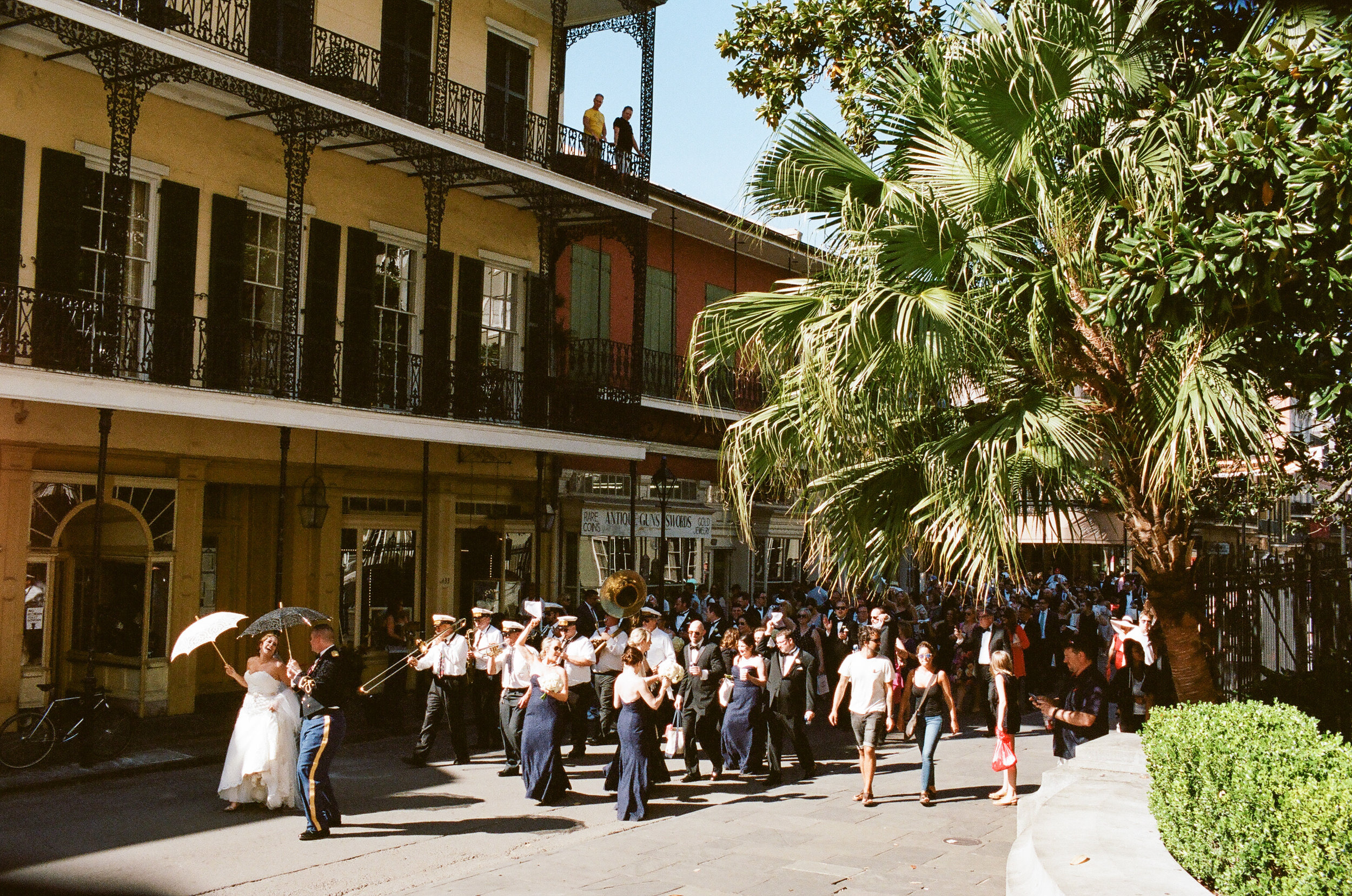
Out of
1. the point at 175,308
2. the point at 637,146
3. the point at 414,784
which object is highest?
the point at 637,146

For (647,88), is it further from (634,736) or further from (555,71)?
(634,736)

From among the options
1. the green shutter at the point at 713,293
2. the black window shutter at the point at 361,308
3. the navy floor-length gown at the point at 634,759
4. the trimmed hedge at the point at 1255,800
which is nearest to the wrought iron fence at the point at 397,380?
the black window shutter at the point at 361,308

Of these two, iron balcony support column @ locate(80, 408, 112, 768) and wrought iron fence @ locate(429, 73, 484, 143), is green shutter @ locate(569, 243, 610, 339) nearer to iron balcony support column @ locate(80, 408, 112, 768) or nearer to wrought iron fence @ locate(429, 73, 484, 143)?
wrought iron fence @ locate(429, 73, 484, 143)

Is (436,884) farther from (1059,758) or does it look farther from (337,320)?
(337,320)

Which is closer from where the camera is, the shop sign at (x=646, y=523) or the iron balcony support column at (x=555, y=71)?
the iron balcony support column at (x=555, y=71)

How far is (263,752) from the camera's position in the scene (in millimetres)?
10328

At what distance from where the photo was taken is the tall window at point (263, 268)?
1636cm

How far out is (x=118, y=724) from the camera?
493 inches

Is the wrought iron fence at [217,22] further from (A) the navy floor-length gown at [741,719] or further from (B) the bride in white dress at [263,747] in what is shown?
(A) the navy floor-length gown at [741,719]

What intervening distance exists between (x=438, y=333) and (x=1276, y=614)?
41.2 feet

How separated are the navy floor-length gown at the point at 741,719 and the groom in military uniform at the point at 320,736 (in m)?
4.34

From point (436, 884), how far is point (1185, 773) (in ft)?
16.1

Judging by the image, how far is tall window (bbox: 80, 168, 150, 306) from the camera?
1423 centimetres

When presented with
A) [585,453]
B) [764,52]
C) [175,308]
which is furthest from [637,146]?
[175,308]
